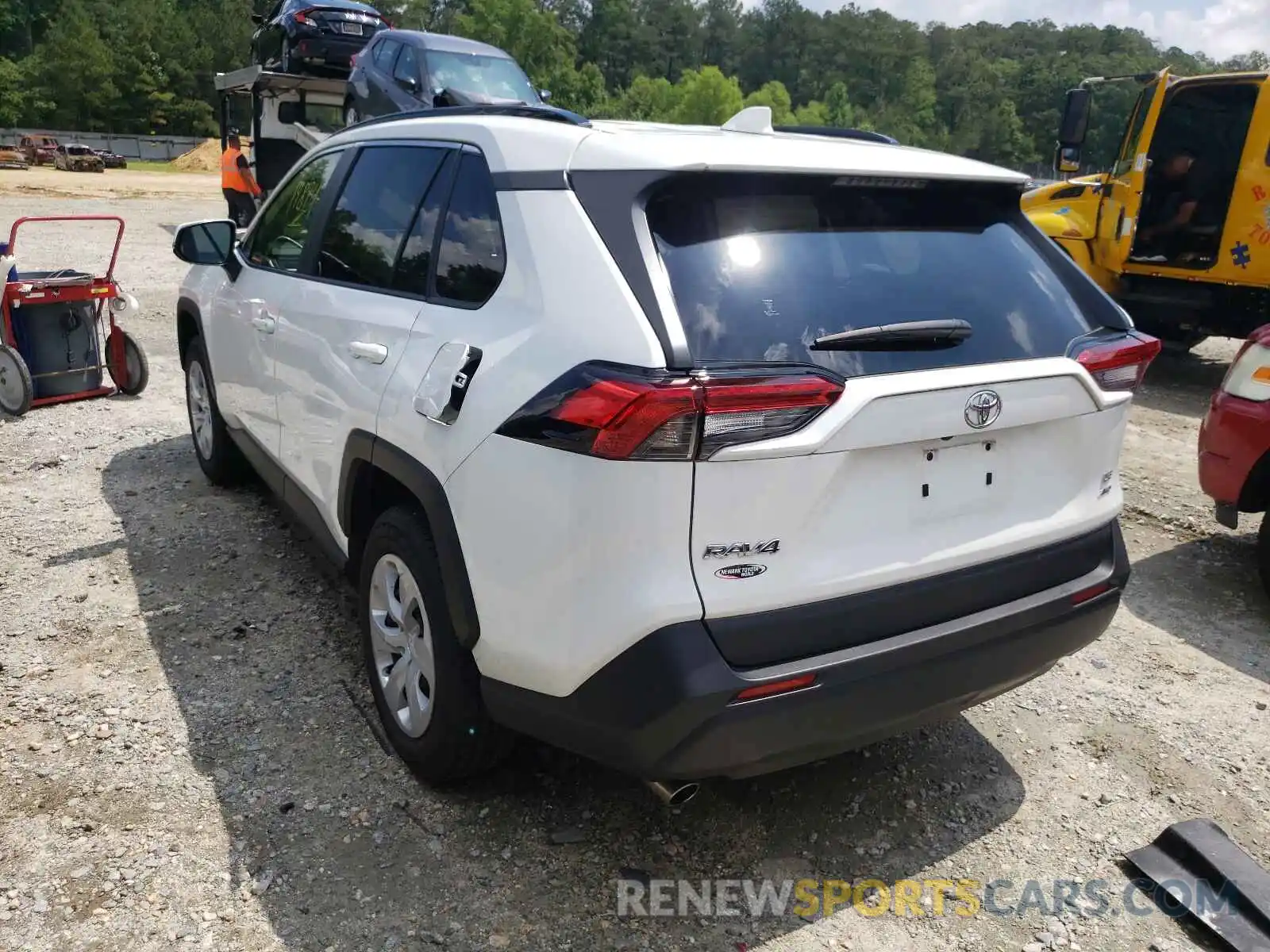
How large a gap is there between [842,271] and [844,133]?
108cm

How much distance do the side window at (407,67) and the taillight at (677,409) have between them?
10357 millimetres

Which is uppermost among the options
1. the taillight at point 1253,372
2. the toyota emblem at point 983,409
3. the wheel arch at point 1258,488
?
the toyota emblem at point 983,409

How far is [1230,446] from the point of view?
443cm

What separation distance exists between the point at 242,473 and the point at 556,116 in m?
3.42

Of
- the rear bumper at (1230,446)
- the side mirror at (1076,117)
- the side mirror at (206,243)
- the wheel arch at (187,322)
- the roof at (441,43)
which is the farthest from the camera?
the roof at (441,43)

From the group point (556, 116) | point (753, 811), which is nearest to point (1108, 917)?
point (753, 811)

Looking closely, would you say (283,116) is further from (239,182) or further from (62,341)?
(62,341)

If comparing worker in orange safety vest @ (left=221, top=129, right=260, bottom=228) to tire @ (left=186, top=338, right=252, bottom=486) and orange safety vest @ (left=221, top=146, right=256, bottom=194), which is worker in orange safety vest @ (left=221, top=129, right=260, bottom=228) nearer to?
orange safety vest @ (left=221, top=146, right=256, bottom=194)

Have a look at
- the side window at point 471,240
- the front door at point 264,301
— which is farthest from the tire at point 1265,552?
the front door at point 264,301

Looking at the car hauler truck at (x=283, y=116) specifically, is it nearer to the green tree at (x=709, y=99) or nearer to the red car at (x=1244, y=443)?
the red car at (x=1244, y=443)

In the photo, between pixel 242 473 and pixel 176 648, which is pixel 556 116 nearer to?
pixel 176 648

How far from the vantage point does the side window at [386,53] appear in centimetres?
1159

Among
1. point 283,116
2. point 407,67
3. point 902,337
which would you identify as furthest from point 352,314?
point 283,116

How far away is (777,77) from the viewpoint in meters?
118
